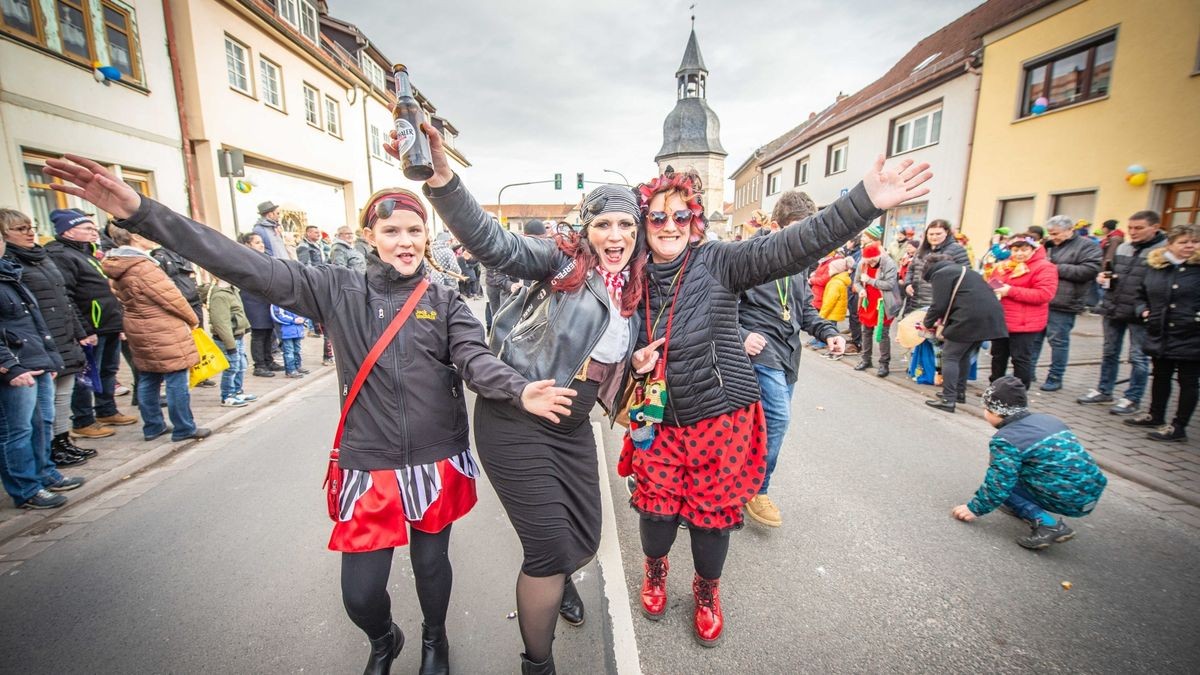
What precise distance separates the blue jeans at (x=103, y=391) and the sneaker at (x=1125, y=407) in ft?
34.3

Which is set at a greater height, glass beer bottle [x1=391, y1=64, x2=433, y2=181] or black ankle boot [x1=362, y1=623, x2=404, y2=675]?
glass beer bottle [x1=391, y1=64, x2=433, y2=181]

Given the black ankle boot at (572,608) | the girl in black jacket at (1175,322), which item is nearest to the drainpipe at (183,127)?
the black ankle boot at (572,608)

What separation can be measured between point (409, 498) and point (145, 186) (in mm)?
12512

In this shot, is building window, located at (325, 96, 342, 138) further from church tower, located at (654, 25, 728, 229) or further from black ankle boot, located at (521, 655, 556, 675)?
church tower, located at (654, 25, 728, 229)

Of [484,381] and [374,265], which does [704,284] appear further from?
[374,265]

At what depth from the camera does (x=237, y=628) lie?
7.79ft

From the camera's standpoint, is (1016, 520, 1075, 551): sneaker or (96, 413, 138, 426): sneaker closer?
(1016, 520, 1075, 551): sneaker

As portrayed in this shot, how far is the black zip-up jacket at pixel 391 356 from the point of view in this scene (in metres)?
1.80

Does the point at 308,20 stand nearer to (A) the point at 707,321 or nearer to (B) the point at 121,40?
(B) the point at 121,40

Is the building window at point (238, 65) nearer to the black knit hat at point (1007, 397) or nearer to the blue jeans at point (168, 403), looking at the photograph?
the blue jeans at point (168, 403)

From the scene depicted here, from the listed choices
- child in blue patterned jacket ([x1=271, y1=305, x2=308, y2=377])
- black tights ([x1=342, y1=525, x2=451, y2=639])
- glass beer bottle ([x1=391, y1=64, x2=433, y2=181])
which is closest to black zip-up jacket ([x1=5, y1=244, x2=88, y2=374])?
child in blue patterned jacket ([x1=271, y1=305, x2=308, y2=377])

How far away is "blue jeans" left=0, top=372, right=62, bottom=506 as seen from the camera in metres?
3.25

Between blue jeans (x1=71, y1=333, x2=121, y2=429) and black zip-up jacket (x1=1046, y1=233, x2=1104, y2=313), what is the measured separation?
1056 cm

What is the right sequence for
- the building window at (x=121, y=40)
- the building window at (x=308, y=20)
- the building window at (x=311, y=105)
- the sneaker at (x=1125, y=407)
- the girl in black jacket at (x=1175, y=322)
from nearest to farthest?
the girl in black jacket at (x=1175, y=322) → the sneaker at (x=1125, y=407) → the building window at (x=121, y=40) → the building window at (x=311, y=105) → the building window at (x=308, y=20)
